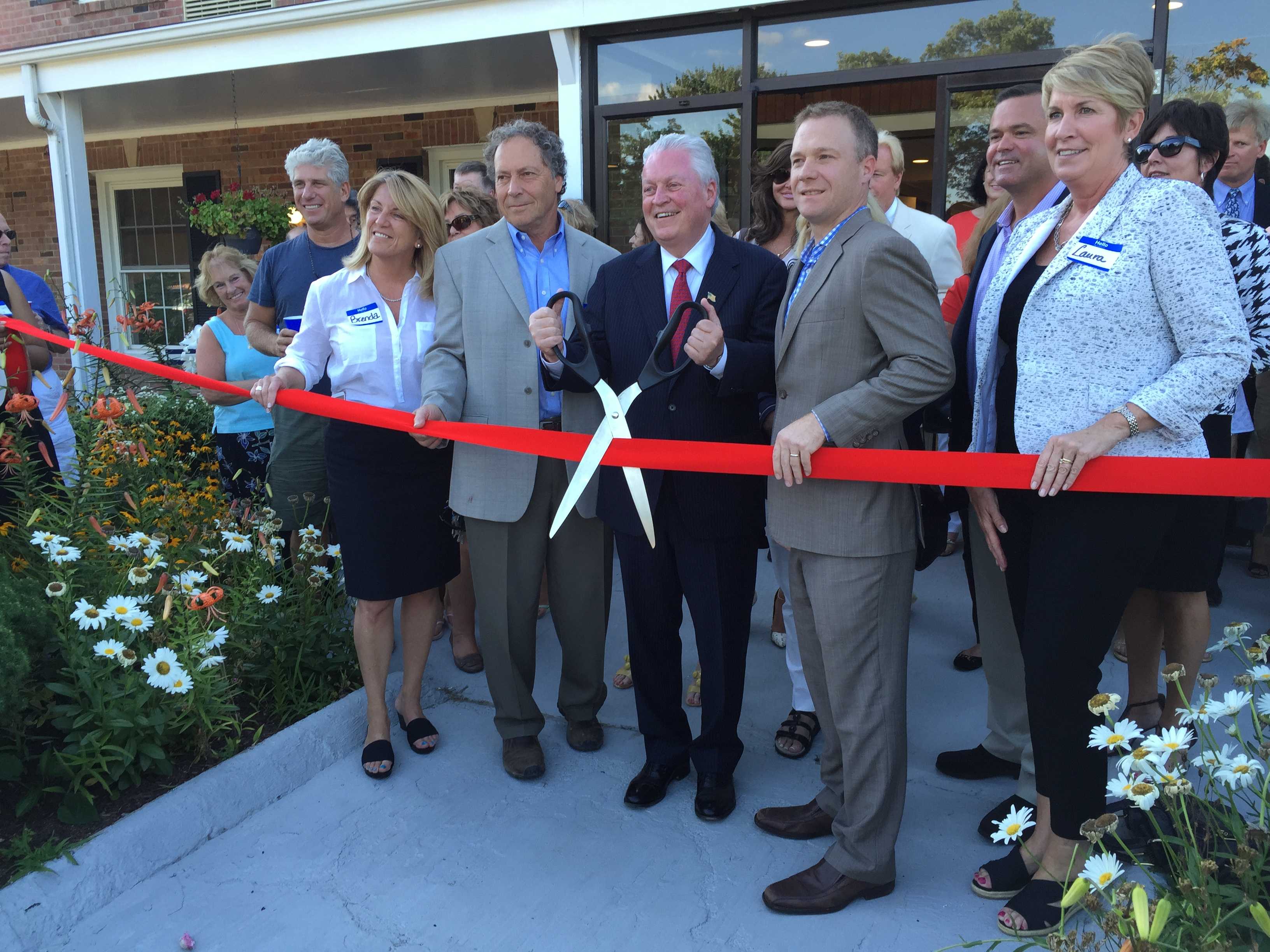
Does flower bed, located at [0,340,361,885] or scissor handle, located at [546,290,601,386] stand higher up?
scissor handle, located at [546,290,601,386]

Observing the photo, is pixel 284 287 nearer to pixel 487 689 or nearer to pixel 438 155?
pixel 487 689

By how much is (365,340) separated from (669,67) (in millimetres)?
4778

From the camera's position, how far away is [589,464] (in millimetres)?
2875

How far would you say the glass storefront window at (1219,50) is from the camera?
221 inches

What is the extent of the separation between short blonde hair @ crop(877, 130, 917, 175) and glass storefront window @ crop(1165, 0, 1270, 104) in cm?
284

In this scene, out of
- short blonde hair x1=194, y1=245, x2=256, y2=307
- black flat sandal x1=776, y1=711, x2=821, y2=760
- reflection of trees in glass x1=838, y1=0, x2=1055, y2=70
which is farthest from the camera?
reflection of trees in glass x1=838, y1=0, x2=1055, y2=70

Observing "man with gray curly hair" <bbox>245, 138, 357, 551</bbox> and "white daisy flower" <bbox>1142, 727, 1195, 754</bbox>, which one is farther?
"man with gray curly hair" <bbox>245, 138, 357, 551</bbox>

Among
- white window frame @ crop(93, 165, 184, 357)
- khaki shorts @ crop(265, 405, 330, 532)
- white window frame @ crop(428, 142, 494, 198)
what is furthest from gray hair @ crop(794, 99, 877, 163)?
white window frame @ crop(93, 165, 184, 357)

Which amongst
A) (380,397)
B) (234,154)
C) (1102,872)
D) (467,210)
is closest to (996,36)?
(467,210)

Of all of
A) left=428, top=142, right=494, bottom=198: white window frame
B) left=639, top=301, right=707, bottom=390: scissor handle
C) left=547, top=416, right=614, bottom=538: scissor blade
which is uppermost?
left=428, top=142, right=494, bottom=198: white window frame

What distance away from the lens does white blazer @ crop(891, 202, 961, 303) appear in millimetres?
4012

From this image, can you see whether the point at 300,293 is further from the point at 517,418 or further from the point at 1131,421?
the point at 1131,421

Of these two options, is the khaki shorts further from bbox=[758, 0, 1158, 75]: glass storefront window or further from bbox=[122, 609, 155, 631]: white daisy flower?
bbox=[758, 0, 1158, 75]: glass storefront window

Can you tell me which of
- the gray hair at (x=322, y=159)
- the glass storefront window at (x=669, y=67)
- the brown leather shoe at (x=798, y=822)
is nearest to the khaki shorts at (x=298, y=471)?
the gray hair at (x=322, y=159)
